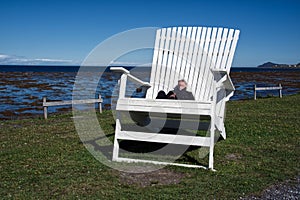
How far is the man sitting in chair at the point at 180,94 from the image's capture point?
17.6ft

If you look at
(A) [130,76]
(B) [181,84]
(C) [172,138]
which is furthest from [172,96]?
(C) [172,138]

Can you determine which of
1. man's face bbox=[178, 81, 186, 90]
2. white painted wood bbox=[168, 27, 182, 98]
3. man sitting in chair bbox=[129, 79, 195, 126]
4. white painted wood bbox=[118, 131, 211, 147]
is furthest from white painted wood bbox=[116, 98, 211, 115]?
white painted wood bbox=[168, 27, 182, 98]

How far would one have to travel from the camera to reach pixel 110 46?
4238mm

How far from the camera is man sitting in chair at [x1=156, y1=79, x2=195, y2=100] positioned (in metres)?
5.35

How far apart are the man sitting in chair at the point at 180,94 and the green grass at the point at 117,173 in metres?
1.03

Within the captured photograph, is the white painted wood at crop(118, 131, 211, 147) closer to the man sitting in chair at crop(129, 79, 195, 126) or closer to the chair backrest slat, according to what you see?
the man sitting in chair at crop(129, 79, 195, 126)

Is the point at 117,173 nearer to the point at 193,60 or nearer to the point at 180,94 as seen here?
the point at 180,94

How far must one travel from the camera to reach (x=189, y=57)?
6.14m

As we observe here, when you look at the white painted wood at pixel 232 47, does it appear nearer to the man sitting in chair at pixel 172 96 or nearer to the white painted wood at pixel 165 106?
the man sitting in chair at pixel 172 96

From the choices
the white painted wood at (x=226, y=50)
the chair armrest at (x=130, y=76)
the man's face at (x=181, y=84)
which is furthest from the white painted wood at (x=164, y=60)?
the white painted wood at (x=226, y=50)

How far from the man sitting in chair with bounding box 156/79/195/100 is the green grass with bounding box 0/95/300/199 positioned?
103 centimetres

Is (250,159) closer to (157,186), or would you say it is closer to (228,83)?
(228,83)

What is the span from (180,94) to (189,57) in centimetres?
100

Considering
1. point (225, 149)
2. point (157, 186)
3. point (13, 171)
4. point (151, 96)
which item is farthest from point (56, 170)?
point (225, 149)
